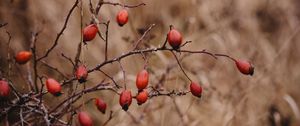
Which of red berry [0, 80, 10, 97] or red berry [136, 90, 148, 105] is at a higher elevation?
red berry [0, 80, 10, 97]

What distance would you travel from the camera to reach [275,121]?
2.84m

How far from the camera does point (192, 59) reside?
3236 millimetres

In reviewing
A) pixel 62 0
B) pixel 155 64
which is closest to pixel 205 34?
pixel 155 64

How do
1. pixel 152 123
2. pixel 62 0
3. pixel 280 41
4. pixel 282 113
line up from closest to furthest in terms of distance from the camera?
pixel 152 123, pixel 282 113, pixel 62 0, pixel 280 41

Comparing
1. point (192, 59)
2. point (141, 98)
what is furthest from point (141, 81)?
point (192, 59)

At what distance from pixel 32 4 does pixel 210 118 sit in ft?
3.95

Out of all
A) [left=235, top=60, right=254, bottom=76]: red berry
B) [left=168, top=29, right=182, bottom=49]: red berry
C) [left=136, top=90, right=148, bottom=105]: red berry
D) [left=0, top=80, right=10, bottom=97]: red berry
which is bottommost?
[left=136, top=90, right=148, bottom=105]: red berry

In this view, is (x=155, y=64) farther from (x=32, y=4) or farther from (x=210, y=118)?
(x=32, y=4)

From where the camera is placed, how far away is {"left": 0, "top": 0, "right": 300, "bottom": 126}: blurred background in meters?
2.66

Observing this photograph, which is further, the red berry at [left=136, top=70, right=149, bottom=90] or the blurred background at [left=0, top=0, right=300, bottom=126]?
the blurred background at [left=0, top=0, right=300, bottom=126]

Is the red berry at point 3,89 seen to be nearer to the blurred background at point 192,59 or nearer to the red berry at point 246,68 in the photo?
the red berry at point 246,68

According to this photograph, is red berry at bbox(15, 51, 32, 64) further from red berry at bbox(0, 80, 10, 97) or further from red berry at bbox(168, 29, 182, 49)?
red berry at bbox(168, 29, 182, 49)

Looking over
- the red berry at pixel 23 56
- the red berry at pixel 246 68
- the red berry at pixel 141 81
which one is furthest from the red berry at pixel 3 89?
the red berry at pixel 246 68

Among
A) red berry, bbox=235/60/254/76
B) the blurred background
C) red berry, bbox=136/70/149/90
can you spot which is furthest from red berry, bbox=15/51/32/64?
the blurred background
